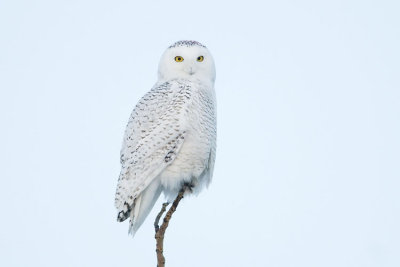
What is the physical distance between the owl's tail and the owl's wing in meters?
0.06

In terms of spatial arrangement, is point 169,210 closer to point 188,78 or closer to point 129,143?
point 129,143

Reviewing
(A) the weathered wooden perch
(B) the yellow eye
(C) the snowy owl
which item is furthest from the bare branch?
(B) the yellow eye

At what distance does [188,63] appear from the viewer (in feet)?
14.8

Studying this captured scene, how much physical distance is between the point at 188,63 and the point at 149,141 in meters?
0.88

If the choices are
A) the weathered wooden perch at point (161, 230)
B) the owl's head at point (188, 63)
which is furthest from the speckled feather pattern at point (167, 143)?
the weathered wooden perch at point (161, 230)

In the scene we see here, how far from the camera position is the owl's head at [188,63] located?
450 centimetres

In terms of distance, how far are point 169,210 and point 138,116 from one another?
980 mm

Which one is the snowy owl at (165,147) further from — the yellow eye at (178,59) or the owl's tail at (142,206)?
the yellow eye at (178,59)

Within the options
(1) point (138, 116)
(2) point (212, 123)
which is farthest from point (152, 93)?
(2) point (212, 123)

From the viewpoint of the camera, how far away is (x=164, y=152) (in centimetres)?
394

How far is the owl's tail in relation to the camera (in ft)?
12.5

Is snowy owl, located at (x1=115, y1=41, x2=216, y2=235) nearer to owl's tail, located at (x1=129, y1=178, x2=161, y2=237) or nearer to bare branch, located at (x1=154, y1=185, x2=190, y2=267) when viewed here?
owl's tail, located at (x1=129, y1=178, x2=161, y2=237)

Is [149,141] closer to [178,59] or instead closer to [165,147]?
[165,147]

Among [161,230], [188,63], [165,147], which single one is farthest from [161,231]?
[188,63]
